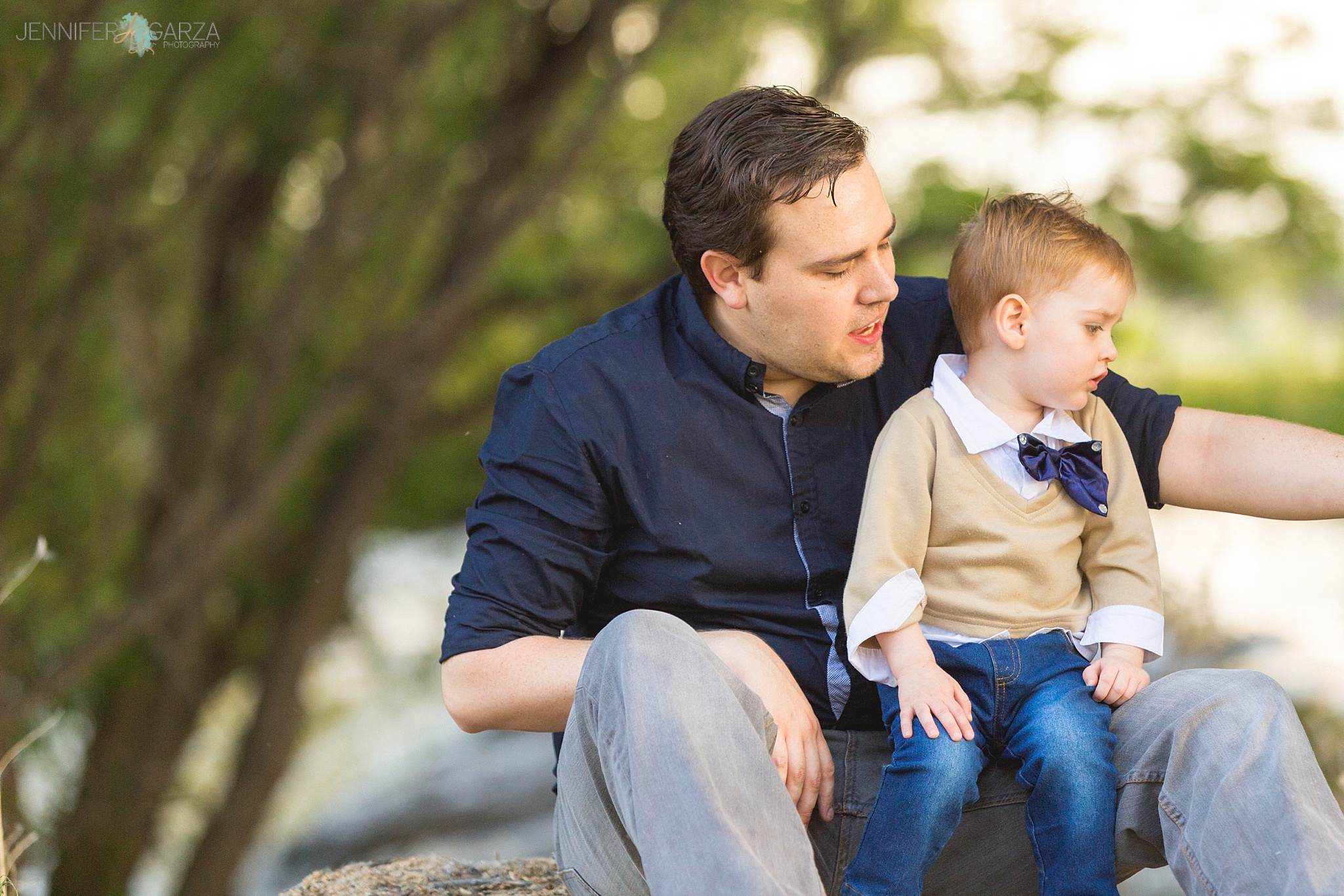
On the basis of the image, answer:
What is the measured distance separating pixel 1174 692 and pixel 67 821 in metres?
5.01

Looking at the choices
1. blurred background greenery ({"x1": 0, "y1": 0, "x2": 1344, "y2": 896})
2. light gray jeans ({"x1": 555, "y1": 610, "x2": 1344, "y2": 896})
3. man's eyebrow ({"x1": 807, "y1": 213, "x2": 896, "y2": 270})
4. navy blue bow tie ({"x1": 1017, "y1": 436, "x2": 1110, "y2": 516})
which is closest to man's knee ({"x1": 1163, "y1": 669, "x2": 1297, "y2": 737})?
light gray jeans ({"x1": 555, "y1": 610, "x2": 1344, "y2": 896})

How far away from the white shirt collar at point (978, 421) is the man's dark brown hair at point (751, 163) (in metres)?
0.34

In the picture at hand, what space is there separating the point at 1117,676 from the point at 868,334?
620 millimetres

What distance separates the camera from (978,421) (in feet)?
6.24

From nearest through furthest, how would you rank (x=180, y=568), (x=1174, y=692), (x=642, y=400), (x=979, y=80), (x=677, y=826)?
(x=677, y=826)
(x=1174, y=692)
(x=642, y=400)
(x=180, y=568)
(x=979, y=80)

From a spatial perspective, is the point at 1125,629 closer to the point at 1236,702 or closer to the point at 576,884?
the point at 1236,702

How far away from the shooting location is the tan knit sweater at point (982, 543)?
1837mm

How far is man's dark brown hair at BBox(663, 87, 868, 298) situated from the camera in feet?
6.70

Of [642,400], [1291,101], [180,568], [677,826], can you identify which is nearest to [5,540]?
[180,568]

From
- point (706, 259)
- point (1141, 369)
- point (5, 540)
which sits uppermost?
point (706, 259)

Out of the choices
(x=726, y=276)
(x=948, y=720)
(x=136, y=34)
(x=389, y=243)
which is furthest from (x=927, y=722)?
(x=389, y=243)

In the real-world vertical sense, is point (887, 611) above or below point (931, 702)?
above

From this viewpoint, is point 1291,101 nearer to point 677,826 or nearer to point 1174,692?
point 1174,692

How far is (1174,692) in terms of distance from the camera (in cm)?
174
